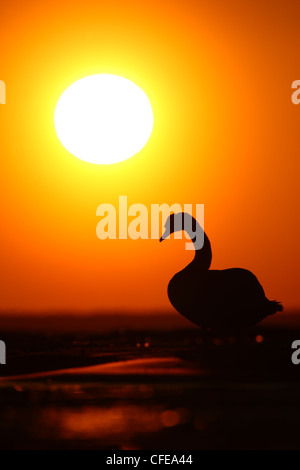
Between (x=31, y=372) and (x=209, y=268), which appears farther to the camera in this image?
(x=209, y=268)

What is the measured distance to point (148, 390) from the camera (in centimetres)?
452

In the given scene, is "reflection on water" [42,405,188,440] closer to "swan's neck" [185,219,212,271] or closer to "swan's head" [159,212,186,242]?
"swan's neck" [185,219,212,271]

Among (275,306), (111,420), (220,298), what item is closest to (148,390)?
(111,420)

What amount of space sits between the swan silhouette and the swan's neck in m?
0.15

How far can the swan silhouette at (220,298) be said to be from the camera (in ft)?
17.8

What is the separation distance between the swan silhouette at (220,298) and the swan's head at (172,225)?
622 millimetres

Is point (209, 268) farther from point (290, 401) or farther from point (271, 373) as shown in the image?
point (290, 401)

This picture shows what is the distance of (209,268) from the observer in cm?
622

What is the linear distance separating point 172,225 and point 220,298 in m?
1.28

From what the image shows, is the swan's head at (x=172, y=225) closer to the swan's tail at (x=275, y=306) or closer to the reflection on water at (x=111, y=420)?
the swan's tail at (x=275, y=306)

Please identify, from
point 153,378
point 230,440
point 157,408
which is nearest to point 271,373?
point 153,378
